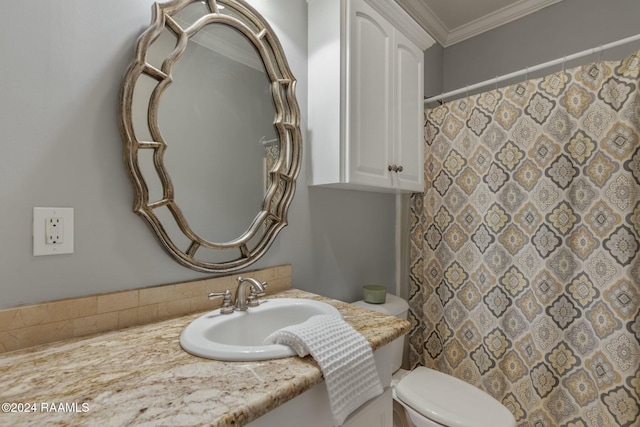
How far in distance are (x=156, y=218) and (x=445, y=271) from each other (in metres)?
1.50

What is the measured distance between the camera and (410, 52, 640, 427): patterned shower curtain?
1239 millimetres

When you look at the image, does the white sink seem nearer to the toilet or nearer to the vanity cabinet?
the toilet

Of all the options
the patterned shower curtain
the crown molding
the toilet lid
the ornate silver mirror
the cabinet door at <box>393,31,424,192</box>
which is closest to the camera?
the ornate silver mirror

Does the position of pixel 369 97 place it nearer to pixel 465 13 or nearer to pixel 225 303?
pixel 225 303

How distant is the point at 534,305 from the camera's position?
1.44m

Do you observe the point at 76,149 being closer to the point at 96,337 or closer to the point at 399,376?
the point at 96,337

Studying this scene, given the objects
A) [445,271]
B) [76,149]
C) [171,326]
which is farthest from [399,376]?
[76,149]

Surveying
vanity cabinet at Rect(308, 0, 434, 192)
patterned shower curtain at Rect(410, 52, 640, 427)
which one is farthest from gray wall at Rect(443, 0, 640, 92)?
vanity cabinet at Rect(308, 0, 434, 192)

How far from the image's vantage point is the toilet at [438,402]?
3.75 feet

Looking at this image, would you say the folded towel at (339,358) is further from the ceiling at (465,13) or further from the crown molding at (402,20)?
the ceiling at (465,13)

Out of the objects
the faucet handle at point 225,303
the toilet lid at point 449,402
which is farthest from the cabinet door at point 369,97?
the toilet lid at point 449,402

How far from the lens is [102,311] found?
85 cm

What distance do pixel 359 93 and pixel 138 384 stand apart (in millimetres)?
1226

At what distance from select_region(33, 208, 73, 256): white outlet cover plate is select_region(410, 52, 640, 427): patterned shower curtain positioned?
165 cm
